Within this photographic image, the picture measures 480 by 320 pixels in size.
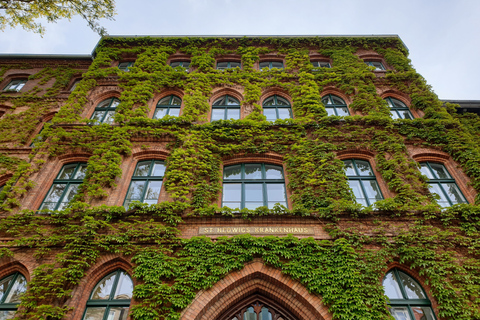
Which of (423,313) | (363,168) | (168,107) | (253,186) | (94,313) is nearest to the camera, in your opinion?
(423,313)

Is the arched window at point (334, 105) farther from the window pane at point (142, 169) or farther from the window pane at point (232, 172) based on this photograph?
the window pane at point (142, 169)

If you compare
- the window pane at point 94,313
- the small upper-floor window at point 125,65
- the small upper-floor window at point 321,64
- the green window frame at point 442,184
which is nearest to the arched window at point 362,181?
the green window frame at point 442,184

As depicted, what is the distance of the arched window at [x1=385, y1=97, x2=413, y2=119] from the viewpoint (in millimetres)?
13023

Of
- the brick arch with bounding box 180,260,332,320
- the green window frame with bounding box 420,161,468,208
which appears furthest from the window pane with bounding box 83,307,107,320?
the green window frame with bounding box 420,161,468,208

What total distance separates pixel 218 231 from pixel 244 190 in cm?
203

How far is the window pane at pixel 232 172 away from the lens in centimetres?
1039

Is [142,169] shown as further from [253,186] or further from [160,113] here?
[253,186]

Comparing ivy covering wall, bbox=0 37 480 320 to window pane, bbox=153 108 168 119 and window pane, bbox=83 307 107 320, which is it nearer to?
window pane, bbox=83 307 107 320

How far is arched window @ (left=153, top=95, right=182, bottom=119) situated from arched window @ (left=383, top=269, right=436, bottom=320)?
1037 cm

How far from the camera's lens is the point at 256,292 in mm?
7668

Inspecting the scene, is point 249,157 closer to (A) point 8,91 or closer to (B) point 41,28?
(B) point 41,28

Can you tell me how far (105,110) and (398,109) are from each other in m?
13.9

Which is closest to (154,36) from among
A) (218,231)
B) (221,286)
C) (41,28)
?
(41,28)

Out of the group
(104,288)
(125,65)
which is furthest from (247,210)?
(125,65)
